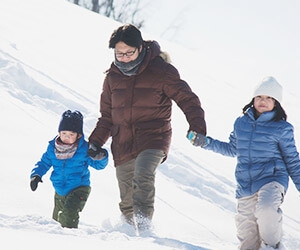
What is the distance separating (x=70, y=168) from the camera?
3873 millimetres

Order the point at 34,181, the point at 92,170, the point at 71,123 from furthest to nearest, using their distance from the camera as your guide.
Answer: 1. the point at 92,170
2. the point at 71,123
3. the point at 34,181

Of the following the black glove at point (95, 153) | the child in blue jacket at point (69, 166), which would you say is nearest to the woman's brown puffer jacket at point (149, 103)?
the black glove at point (95, 153)

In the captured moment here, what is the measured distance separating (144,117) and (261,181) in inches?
39.0

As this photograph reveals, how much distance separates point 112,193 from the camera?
536 cm

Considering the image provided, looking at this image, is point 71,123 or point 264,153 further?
point 71,123

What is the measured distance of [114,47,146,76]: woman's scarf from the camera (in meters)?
3.54

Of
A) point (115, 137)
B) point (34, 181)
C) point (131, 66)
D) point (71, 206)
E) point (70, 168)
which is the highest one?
point (131, 66)

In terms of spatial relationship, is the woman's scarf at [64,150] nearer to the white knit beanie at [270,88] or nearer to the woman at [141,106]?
the woman at [141,106]

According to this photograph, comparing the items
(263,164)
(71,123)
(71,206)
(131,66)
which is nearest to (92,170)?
(71,123)

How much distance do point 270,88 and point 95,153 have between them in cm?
142

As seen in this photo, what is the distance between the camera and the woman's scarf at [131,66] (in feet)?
11.6

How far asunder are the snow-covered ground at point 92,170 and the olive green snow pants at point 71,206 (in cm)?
22

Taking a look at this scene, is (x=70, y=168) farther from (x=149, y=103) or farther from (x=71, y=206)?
(x=149, y=103)

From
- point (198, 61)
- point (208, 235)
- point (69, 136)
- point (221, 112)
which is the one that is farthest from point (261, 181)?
point (198, 61)
